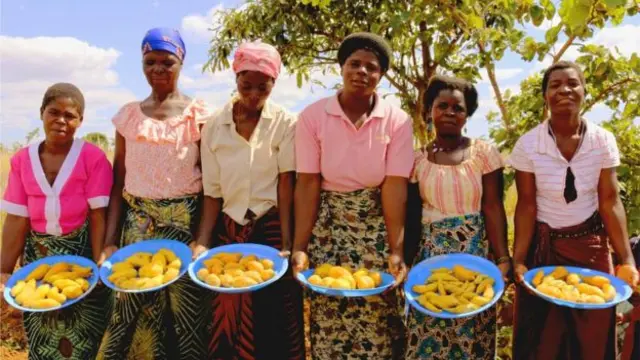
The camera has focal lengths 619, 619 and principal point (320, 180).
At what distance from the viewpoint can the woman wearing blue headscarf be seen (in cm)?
304

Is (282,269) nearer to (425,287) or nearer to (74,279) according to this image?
(425,287)

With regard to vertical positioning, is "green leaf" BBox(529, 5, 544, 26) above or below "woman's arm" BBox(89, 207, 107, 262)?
above

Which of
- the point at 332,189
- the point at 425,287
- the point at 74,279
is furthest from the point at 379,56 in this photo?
the point at 74,279

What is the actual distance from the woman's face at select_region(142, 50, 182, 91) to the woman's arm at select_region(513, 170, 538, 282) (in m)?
1.76

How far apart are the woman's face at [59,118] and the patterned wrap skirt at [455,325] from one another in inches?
73.3

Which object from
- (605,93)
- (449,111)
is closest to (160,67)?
(449,111)

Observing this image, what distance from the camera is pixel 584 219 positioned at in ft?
9.33

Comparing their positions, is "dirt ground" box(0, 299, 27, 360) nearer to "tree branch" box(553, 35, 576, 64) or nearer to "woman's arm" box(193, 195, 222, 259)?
"woman's arm" box(193, 195, 222, 259)

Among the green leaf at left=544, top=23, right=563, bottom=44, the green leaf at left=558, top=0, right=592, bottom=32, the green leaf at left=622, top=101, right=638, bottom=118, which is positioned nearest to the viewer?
the green leaf at left=558, top=0, right=592, bottom=32

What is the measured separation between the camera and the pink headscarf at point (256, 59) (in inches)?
113

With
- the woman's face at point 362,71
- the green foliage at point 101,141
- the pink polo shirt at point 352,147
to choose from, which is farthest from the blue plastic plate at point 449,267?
the green foliage at point 101,141

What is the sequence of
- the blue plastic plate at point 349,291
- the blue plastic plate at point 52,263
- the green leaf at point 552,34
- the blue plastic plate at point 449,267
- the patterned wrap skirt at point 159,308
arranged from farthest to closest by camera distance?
1. the green leaf at point 552,34
2. the patterned wrap skirt at point 159,308
3. the blue plastic plate at point 52,263
4. the blue plastic plate at point 449,267
5. the blue plastic plate at point 349,291

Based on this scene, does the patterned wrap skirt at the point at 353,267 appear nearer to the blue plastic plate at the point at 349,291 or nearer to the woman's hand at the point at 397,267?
the woman's hand at the point at 397,267

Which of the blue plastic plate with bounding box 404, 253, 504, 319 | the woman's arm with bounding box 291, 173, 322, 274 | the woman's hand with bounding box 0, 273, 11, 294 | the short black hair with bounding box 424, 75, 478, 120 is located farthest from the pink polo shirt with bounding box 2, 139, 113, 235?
the short black hair with bounding box 424, 75, 478, 120
